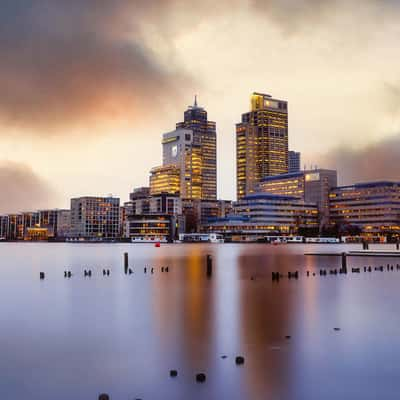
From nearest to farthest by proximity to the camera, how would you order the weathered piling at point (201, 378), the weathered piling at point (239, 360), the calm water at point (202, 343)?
1. the calm water at point (202, 343)
2. the weathered piling at point (201, 378)
3. the weathered piling at point (239, 360)

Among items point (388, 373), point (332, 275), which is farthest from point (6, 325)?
point (332, 275)

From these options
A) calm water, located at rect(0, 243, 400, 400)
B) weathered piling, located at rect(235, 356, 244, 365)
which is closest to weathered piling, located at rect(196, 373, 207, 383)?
calm water, located at rect(0, 243, 400, 400)

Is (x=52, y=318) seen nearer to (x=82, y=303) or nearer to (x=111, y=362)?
(x=82, y=303)

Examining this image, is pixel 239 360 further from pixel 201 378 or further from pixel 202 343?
pixel 202 343

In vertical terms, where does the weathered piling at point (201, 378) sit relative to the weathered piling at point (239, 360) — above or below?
below

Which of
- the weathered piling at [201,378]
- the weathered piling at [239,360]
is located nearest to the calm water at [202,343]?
the weathered piling at [201,378]

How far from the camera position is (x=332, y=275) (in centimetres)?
7625

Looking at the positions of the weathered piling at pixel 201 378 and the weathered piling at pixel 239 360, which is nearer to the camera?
the weathered piling at pixel 201 378

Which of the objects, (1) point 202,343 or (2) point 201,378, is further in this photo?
(1) point 202,343

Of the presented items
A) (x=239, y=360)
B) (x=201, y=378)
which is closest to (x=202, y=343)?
(x=239, y=360)

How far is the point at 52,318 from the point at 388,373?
87.4ft

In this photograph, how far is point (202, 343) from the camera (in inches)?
1218

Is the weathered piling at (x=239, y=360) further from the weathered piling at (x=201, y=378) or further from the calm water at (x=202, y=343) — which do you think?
the weathered piling at (x=201, y=378)

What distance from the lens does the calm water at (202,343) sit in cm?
2255
